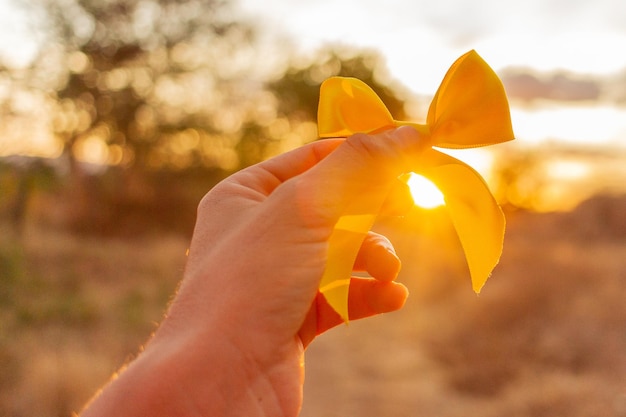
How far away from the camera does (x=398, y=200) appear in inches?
55.8

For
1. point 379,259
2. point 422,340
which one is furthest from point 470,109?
point 422,340

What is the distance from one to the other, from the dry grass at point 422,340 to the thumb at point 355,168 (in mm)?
3617

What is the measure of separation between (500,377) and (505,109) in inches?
168

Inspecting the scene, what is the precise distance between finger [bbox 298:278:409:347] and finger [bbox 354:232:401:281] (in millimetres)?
35

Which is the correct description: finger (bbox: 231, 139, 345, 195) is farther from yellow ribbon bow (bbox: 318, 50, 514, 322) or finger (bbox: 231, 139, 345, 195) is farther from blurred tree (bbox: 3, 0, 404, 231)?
blurred tree (bbox: 3, 0, 404, 231)

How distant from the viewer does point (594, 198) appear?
17875 mm

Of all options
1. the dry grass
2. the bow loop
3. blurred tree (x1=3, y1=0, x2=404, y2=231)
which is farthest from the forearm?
blurred tree (x1=3, y1=0, x2=404, y2=231)

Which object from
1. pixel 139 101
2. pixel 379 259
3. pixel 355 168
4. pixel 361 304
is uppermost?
pixel 355 168

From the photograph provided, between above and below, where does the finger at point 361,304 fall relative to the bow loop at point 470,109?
below

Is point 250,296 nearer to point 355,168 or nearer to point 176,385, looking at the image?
point 176,385

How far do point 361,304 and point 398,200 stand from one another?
296 millimetres

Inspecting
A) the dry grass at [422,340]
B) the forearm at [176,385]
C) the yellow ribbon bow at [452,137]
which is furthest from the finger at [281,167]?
the dry grass at [422,340]

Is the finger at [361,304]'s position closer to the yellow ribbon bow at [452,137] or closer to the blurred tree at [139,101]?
the yellow ribbon bow at [452,137]

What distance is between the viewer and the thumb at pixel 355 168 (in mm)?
1176
